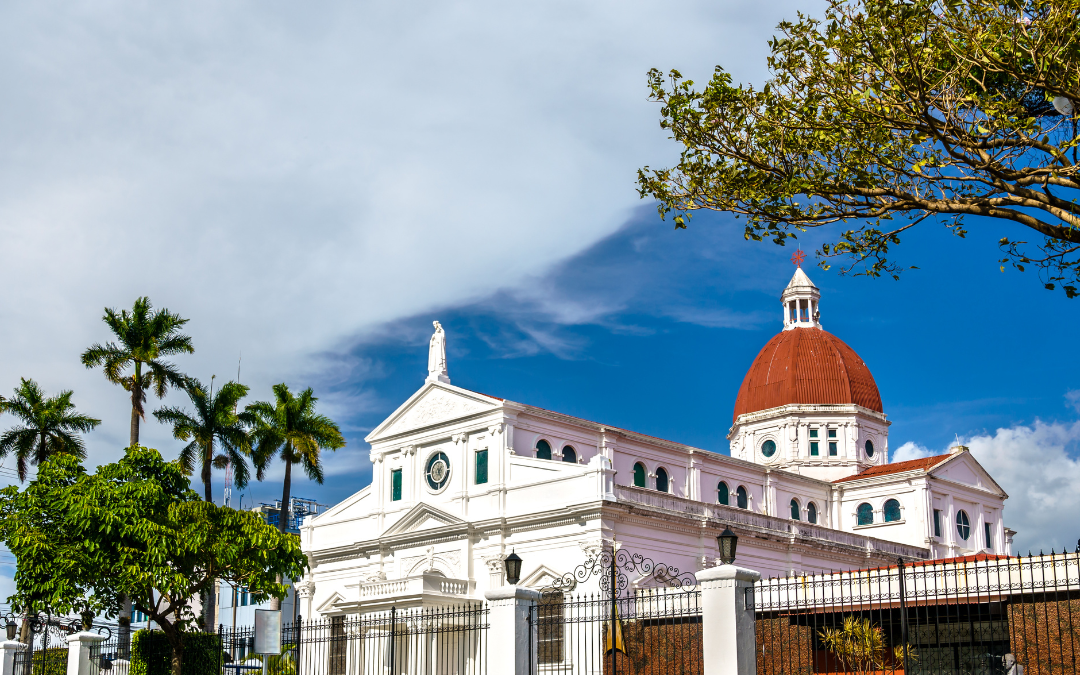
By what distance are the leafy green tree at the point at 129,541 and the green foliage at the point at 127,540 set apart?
0.02 metres

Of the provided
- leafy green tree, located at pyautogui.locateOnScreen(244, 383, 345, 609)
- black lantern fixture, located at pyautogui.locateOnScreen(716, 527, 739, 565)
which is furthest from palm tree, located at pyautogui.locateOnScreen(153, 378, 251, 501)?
black lantern fixture, located at pyautogui.locateOnScreen(716, 527, 739, 565)

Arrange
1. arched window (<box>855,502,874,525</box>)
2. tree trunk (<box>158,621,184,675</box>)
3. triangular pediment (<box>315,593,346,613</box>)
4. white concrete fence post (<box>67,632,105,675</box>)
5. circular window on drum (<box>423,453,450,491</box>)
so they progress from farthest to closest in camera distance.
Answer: arched window (<box>855,502,874,525</box>)
triangular pediment (<box>315,593,346,613</box>)
circular window on drum (<box>423,453,450,491</box>)
white concrete fence post (<box>67,632,105,675</box>)
tree trunk (<box>158,621,184,675</box>)

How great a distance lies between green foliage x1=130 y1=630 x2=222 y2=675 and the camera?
2467cm

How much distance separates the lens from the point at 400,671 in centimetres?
3562

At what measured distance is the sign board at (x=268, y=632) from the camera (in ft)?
63.4

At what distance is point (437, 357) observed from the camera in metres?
46.9

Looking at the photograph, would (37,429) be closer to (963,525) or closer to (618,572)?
(618,572)

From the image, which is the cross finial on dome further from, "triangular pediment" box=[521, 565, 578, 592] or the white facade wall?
"triangular pediment" box=[521, 565, 578, 592]

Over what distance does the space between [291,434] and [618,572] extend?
17804mm

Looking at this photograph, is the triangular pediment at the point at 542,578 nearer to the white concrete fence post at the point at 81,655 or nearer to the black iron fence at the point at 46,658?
the black iron fence at the point at 46,658

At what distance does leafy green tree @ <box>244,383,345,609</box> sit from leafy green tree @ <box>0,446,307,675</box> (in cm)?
2173

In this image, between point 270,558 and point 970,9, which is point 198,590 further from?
point 970,9

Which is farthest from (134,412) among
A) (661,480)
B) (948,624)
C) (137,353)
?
(948,624)

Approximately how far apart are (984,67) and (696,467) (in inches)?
1414
